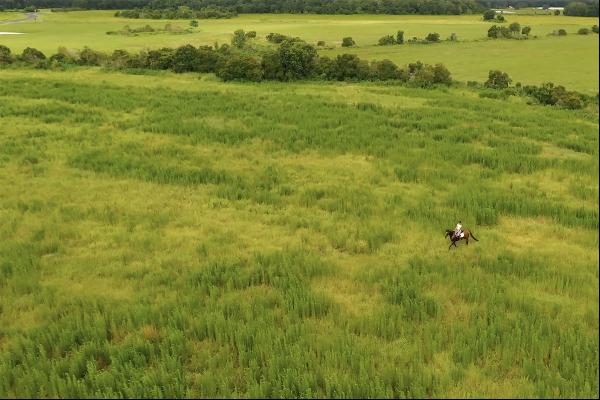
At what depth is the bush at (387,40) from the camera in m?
63.4

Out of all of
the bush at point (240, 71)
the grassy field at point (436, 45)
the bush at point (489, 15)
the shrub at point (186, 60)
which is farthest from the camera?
the bush at point (489, 15)

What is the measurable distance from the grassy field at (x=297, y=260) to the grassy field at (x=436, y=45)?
73.5 ft

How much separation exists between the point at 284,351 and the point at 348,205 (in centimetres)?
628

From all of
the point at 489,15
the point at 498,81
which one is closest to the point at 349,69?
the point at 498,81

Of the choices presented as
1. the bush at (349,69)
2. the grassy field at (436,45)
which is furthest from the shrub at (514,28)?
the bush at (349,69)

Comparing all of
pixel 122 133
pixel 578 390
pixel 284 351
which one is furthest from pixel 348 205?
pixel 122 133

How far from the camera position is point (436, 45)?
62.1 metres

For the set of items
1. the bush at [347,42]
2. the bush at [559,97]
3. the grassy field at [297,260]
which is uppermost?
the bush at [347,42]

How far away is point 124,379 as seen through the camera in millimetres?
6191

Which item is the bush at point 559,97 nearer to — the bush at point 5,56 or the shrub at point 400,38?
the shrub at point 400,38

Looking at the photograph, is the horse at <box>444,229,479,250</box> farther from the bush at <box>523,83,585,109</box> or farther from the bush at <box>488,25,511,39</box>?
the bush at <box>488,25,511,39</box>

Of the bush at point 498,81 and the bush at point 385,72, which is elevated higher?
the bush at point 385,72

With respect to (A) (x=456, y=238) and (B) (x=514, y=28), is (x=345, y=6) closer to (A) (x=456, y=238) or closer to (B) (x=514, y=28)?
(B) (x=514, y=28)

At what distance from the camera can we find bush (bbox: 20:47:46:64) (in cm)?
4047
